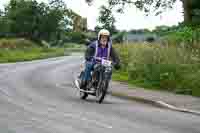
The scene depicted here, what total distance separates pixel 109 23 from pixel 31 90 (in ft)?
55.8

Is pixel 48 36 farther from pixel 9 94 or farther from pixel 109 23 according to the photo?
pixel 9 94

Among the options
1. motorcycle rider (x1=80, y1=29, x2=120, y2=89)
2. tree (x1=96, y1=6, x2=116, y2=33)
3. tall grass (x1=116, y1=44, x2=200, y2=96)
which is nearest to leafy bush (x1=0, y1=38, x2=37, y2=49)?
tree (x1=96, y1=6, x2=116, y2=33)

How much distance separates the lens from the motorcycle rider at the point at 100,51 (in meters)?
15.9

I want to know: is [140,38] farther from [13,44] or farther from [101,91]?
[101,91]

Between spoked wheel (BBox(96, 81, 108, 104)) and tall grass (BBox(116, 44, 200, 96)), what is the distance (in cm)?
313

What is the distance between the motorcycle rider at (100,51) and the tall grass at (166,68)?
9.84 feet

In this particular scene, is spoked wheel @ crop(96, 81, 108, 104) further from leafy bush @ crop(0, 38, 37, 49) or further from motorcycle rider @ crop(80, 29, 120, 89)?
leafy bush @ crop(0, 38, 37, 49)

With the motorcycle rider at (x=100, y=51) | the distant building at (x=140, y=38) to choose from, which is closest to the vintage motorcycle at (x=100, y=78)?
the motorcycle rider at (x=100, y=51)

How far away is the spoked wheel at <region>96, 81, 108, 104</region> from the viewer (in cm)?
1569

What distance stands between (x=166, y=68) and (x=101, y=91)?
17.1 feet

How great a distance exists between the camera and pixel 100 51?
52.4 ft

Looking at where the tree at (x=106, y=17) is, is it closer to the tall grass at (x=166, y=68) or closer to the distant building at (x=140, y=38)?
the distant building at (x=140, y=38)

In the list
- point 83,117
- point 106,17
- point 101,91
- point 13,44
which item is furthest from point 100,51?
point 13,44

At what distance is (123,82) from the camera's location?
76.3 feet
